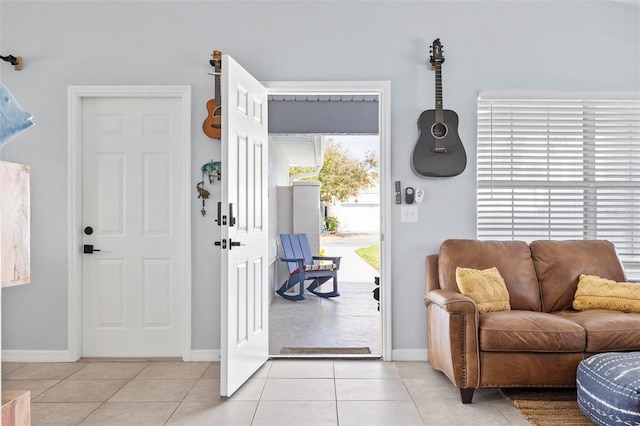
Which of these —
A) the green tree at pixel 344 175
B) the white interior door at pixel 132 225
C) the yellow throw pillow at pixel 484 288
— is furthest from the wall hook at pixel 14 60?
the green tree at pixel 344 175

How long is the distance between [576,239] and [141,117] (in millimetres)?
3461

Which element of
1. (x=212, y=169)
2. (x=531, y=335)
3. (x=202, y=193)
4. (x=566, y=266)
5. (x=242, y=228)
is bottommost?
(x=531, y=335)

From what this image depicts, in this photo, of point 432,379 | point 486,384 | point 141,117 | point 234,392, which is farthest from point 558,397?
point 141,117

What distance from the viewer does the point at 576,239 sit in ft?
12.5

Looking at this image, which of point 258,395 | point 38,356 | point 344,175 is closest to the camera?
point 258,395

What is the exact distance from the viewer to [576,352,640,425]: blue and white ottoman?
2.19 m

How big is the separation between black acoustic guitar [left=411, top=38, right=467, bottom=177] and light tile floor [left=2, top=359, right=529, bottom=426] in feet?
4.74

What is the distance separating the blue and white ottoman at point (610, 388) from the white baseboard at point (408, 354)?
129 centimetres

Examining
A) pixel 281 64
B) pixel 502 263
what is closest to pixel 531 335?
A: pixel 502 263

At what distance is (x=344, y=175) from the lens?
49.8 ft

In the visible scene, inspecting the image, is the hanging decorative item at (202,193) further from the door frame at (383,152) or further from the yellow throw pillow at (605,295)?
the yellow throw pillow at (605,295)

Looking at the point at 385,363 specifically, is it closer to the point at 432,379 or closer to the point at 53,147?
the point at 432,379

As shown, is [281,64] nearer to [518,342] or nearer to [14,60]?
[14,60]

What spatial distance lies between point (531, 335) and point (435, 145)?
151 cm
